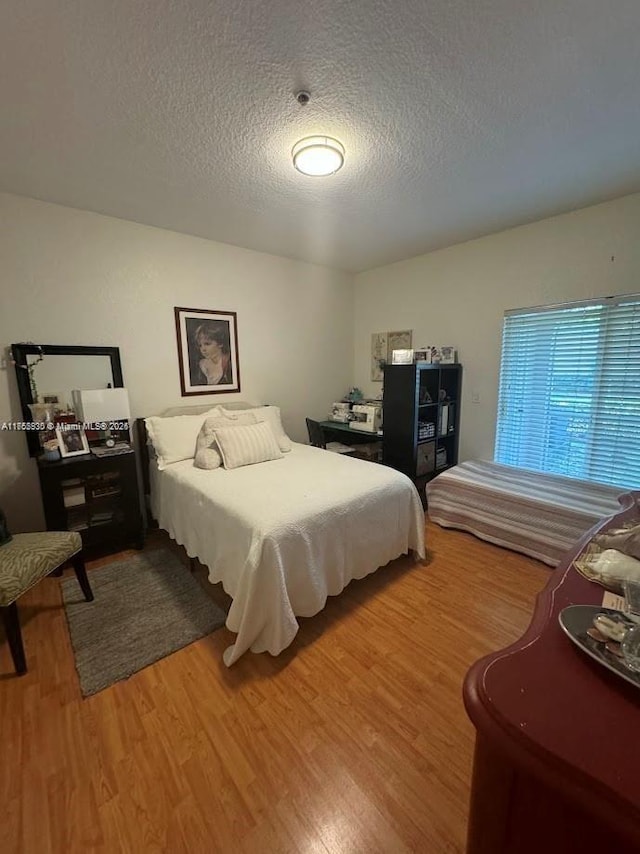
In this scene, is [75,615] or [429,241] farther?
[429,241]

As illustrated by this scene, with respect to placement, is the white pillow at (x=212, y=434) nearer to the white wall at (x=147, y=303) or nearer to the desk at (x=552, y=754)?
the white wall at (x=147, y=303)

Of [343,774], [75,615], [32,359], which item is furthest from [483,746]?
[32,359]

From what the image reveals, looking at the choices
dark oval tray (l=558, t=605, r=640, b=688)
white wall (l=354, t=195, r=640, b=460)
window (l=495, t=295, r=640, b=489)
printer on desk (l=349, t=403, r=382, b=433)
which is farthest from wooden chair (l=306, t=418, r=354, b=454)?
dark oval tray (l=558, t=605, r=640, b=688)

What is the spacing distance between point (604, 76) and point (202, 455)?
284cm

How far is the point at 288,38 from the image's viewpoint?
122 cm

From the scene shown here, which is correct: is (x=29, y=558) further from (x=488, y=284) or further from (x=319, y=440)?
(x=488, y=284)

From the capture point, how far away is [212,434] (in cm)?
268

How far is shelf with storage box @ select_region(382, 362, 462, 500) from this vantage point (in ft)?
10.1

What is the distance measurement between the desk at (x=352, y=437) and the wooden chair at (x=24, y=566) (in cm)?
243

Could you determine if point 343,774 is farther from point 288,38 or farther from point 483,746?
point 288,38

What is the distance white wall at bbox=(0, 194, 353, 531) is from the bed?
983mm

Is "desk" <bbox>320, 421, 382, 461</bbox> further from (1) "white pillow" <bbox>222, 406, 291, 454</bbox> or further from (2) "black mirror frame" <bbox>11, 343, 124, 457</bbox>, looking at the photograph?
(2) "black mirror frame" <bbox>11, 343, 124, 457</bbox>

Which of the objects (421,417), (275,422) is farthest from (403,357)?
(275,422)

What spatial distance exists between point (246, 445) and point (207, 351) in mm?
1112
